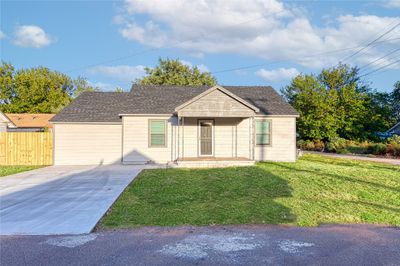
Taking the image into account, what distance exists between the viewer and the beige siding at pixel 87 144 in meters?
17.0

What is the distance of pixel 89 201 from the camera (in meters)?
8.49

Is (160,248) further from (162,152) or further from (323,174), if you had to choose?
(162,152)

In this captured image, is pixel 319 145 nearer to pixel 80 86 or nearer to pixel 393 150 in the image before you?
pixel 393 150

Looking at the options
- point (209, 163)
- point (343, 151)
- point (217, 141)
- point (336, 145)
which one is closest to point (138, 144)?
point (209, 163)

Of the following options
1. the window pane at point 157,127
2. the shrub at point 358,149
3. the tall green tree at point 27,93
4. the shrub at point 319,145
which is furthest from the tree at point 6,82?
the shrub at point 358,149

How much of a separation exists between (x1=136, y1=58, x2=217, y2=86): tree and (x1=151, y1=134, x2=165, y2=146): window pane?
23327 millimetres

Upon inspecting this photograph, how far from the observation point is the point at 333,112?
31.0 meters

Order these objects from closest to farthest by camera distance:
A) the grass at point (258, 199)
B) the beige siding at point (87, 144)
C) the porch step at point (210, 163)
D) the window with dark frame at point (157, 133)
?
the grass at point (258, 199)
the porch step at point (210, 163)
the window with dark frame at point (157, 133)
the beige siding at point (87, 144)

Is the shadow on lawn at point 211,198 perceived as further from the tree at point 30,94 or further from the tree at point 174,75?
the tree at point 30,94

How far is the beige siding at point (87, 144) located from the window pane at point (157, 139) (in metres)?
1.81

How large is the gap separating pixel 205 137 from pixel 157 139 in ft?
8.33

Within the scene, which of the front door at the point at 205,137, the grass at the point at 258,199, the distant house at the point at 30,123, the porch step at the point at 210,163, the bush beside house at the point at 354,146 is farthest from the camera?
the distant house at the point at 30,123

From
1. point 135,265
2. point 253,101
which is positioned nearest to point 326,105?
point 253,101

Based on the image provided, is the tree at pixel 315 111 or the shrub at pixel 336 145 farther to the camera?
the tree at pixel 315 111
